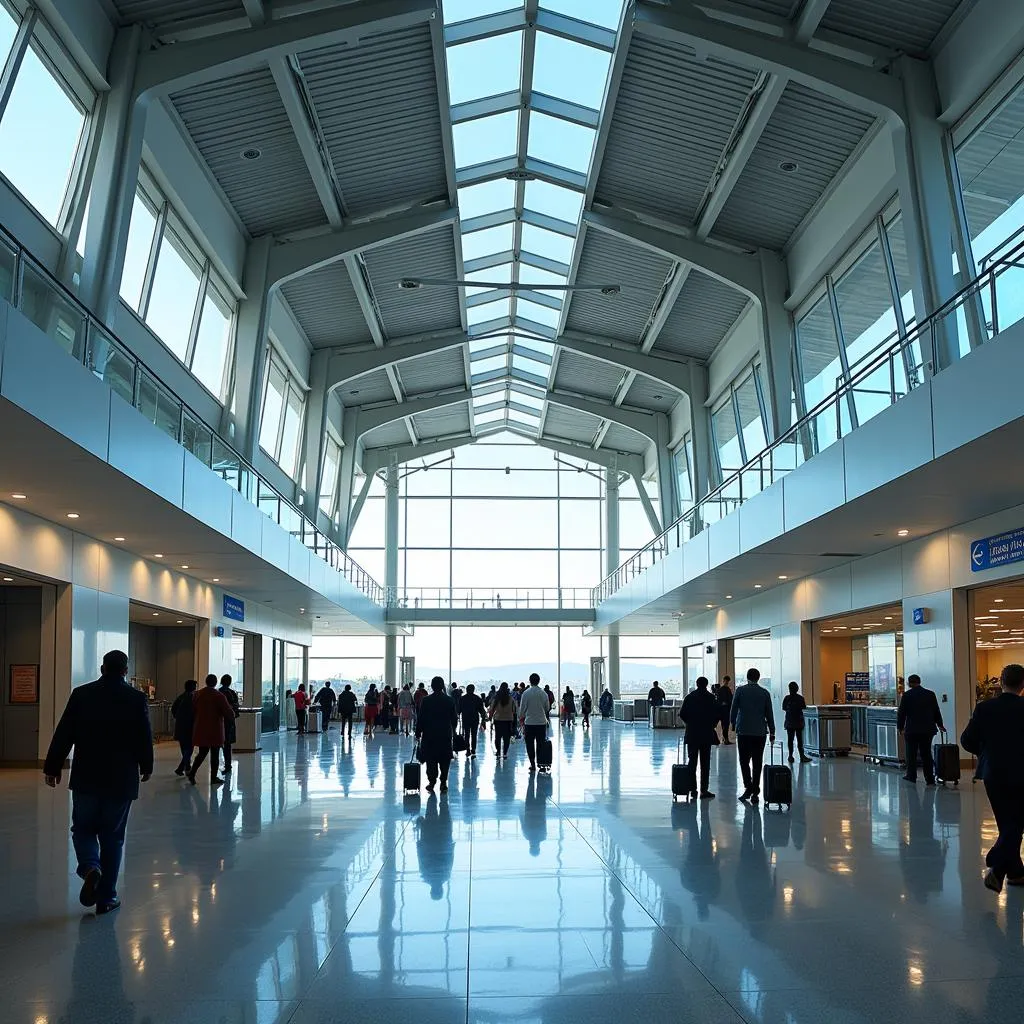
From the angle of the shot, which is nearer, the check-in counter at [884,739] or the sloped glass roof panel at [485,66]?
the check-in counter at [884,739]

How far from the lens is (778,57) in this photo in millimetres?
16766

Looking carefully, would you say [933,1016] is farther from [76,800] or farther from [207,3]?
[207,3]

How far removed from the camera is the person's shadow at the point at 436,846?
27.0ft

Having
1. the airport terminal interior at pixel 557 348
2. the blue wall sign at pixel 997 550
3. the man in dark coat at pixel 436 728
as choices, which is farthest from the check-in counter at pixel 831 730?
the man in dark coat at pixel 436 728

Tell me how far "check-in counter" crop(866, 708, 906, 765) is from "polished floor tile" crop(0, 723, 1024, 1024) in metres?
6.39

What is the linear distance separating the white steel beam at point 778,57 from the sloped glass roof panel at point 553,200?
307 inches

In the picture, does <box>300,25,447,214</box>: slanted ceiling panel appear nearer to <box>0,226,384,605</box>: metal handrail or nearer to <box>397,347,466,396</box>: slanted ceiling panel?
<box>0,226,384,605</box>: metal handrail

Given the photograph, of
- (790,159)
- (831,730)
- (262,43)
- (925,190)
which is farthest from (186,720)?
(790,159)

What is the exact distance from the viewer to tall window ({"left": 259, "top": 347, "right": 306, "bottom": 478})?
1181 inches

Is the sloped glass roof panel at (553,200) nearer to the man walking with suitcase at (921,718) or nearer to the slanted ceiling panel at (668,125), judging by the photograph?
the slanted ceiling panel at (668,125)

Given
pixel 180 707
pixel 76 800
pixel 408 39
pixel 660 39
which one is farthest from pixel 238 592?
pixel 76 800

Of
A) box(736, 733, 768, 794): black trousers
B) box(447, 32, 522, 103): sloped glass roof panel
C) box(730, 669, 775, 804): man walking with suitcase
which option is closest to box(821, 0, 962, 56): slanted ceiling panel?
box(447, 32, 522, 103): sloped glass roof panel

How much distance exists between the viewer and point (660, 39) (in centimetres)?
1802

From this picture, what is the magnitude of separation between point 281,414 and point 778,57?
1874 centimetres
